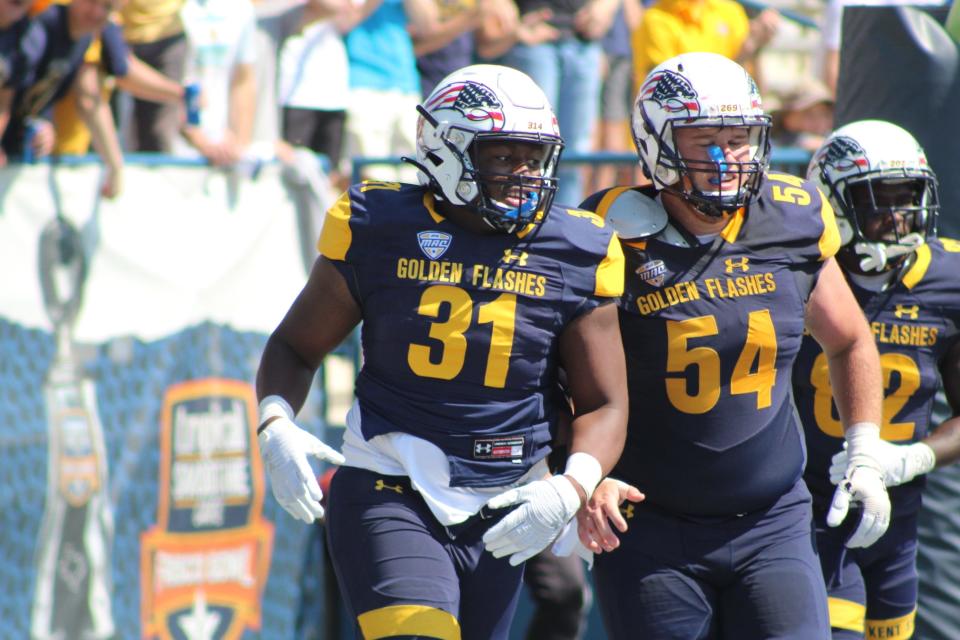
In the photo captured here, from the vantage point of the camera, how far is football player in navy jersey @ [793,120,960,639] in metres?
4.59

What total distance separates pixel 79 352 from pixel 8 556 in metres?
0.84

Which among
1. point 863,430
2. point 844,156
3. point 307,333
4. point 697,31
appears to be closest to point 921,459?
point 863,430

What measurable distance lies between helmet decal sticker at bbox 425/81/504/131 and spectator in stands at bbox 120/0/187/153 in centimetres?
318

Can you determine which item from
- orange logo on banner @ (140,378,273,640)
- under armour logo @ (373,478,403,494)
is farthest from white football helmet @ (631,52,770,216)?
orange logo on banner @ (140,378,273,640)

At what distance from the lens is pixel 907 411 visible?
4742 millimetres

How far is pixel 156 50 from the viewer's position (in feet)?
22.1

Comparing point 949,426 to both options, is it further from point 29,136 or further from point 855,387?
point 29,136

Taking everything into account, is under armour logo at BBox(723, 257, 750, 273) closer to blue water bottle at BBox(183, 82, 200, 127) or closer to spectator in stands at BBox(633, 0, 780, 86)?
blue water bottle at BBox(183, 82, 200, 127)

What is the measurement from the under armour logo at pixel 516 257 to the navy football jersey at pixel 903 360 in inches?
53.3

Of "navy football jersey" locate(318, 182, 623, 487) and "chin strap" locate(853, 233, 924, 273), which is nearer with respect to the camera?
"navy football jersey" locate(318, 182, 623, 487)

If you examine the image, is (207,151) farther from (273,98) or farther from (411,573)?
(411,573)

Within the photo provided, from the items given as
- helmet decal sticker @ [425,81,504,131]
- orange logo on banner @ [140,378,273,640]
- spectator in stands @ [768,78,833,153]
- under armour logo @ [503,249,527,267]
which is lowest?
orange logo on banner @ [140,378,273,640]

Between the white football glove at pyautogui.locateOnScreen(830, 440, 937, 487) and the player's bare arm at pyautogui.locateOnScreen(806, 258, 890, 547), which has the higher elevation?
the player's bare arm at pyautogui.locateOnScreen(806, 258, 890, 547)

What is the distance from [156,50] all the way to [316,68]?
74 cm
